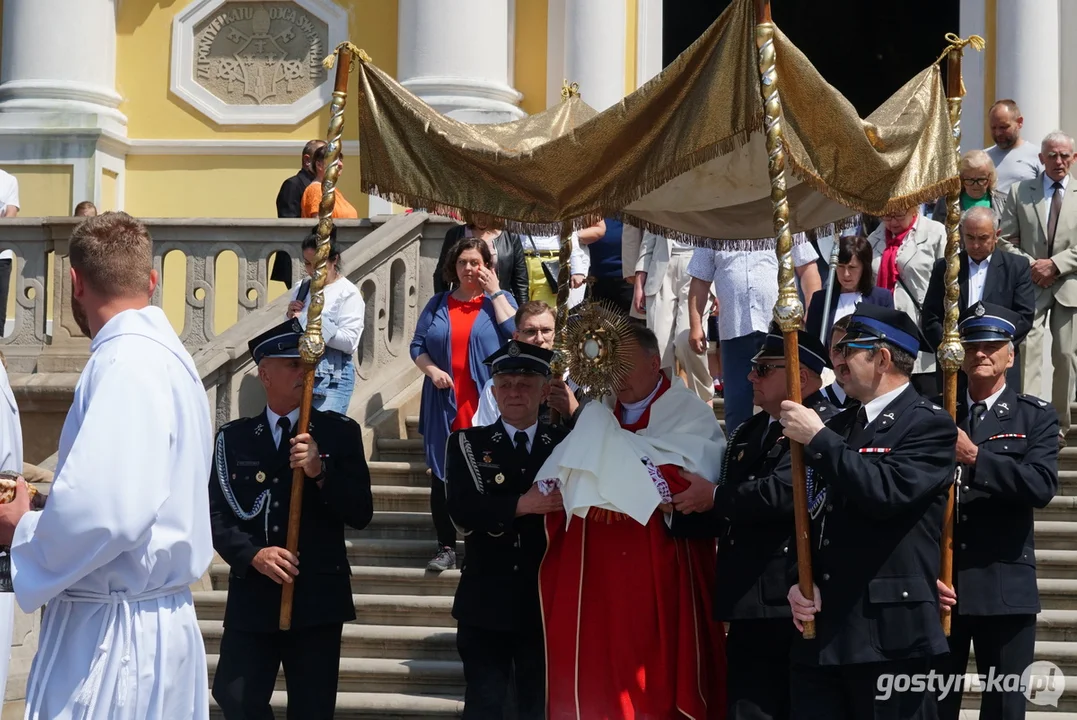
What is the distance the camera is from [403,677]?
8211mm

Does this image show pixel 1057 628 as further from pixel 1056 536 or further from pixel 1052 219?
pixel 1052 219

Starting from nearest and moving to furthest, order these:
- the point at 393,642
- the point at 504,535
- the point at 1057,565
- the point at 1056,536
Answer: the point at 504,535, the point at 393,642, the point at 1057,565, the point at 1056,536

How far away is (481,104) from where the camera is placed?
13820mm

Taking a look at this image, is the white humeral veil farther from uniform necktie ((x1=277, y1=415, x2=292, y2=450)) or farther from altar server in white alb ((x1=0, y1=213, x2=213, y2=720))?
altar server in white alb ((x1=0, y1=213, x2=213, y2=720))

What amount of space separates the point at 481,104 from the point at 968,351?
301 inches

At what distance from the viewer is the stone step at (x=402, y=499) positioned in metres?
9.63

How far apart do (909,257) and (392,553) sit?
3606 millimetres

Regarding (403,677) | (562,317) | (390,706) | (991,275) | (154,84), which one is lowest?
(390,706)

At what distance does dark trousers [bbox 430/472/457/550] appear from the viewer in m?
8.70

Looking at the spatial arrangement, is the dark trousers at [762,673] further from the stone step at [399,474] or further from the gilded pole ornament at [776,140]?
the stone step at [399,474]

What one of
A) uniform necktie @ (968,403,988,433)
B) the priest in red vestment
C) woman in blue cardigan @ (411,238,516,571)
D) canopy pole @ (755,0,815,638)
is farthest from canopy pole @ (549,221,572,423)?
uniform necktie @ (968,403,988,433)

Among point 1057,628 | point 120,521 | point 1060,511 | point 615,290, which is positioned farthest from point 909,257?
point 120,521

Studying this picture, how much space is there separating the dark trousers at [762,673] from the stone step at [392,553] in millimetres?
3041

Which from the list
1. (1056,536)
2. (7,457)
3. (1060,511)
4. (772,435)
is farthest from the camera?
(1060,511)
